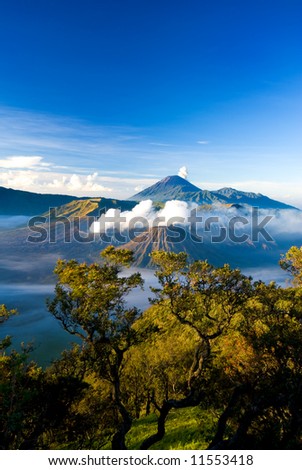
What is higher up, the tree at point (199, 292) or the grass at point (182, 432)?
the tree at point (199, 292)

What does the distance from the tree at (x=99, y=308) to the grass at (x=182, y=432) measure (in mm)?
5043

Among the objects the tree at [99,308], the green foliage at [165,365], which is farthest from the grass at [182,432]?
the tree at [99,308]

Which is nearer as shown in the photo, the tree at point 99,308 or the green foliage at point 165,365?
the green foliage at point 165,365

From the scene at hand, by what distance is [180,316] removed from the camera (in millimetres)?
29672

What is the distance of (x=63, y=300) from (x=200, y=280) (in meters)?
12.0

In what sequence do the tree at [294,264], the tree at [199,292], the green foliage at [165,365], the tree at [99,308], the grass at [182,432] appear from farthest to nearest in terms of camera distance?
the tree at [294,264] < the tree at [199,292] < the grass at [182,432] < the tree at [99,308] < the green foliage at [165,365]

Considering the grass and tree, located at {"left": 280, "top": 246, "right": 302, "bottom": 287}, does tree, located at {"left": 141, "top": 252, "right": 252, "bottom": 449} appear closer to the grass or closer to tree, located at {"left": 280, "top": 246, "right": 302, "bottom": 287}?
the grass

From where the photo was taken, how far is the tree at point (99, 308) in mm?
25672

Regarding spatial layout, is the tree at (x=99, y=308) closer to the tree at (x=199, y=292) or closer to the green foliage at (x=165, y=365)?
the green foliage at (x=165, y=365)

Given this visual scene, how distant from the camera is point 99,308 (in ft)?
84.5

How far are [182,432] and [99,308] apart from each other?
14.5 meters

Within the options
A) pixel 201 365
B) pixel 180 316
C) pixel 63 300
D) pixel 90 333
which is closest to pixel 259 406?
pixel 201 365

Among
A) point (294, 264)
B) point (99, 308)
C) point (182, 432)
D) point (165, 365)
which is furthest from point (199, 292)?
point (294, 264)

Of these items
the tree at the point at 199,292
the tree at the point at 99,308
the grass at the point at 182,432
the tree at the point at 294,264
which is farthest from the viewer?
the tree at the point at 294,264
